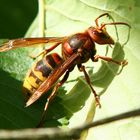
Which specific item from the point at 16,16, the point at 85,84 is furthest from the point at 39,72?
the point at 16,16

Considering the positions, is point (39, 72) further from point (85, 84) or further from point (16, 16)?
point (16, 16)

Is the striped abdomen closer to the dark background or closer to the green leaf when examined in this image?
the green leaf

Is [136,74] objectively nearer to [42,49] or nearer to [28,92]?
[28,92]

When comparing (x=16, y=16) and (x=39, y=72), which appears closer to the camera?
(x=39, y=72)

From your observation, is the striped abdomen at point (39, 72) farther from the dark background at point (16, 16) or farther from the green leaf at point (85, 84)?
the dark background at point (16, 16)

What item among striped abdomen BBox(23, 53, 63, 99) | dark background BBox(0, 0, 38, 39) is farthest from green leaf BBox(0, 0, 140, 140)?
dark background BBox(0, 0, 38, 39)

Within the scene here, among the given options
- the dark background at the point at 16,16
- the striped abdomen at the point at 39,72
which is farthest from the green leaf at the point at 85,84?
the dark background at the point at 16,16
